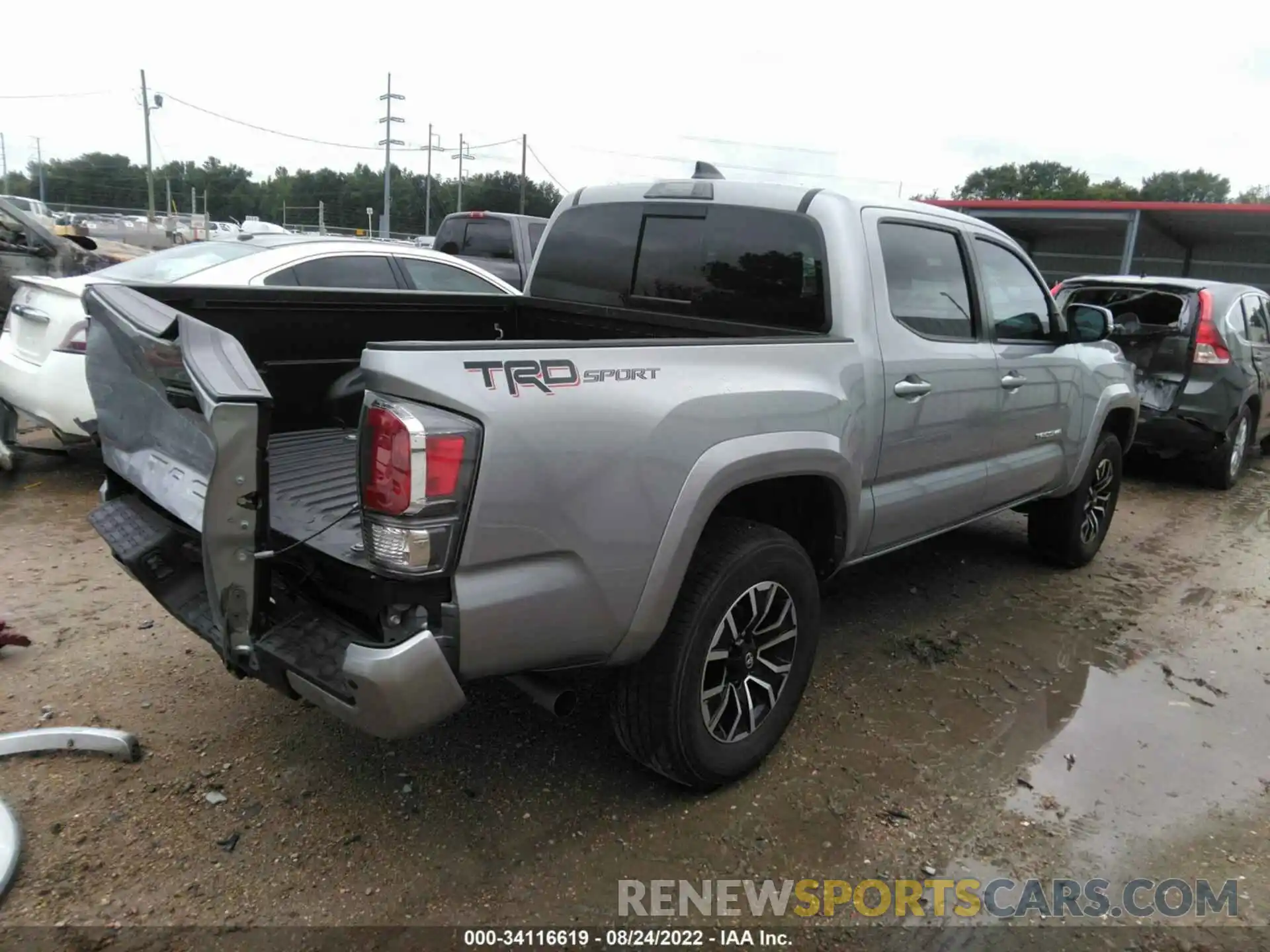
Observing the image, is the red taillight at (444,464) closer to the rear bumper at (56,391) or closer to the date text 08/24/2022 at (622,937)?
the date text 08/24/2022 at (622,937)

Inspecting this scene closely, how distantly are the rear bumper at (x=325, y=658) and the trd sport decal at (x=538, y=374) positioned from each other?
642 millimetres

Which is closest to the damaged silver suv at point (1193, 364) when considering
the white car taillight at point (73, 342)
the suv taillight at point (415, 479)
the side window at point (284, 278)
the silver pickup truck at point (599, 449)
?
the silver pickup truck at point (599, 449)

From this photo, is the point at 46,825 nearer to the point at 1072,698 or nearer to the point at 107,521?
the point at 107,521

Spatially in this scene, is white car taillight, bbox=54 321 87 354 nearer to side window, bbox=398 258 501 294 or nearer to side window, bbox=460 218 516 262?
side window, bbox=398 258 501 294

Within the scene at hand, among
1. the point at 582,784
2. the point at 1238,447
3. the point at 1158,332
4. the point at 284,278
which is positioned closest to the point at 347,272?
the point at 284,278

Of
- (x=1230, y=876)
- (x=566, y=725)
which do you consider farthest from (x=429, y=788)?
(x=1230, y=876)

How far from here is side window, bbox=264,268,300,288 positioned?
559 centimetres

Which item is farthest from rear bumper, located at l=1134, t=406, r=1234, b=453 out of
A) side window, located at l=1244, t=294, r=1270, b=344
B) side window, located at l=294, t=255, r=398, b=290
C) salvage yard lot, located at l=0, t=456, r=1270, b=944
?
side window, located at l=294, t=255, r=398, b=290

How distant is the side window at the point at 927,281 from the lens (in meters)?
3.51

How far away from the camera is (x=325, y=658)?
2223 millimetres

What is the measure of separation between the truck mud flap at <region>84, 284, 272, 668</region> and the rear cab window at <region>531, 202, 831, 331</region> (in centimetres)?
189

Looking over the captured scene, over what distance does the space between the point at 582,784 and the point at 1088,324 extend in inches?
136

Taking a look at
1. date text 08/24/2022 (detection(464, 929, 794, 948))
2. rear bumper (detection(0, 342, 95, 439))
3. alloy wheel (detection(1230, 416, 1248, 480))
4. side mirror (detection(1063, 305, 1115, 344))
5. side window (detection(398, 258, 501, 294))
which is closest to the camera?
date text 08/24/2022 (detection(464, 929, 794, 948))

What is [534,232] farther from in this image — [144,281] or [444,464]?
[444,464]
